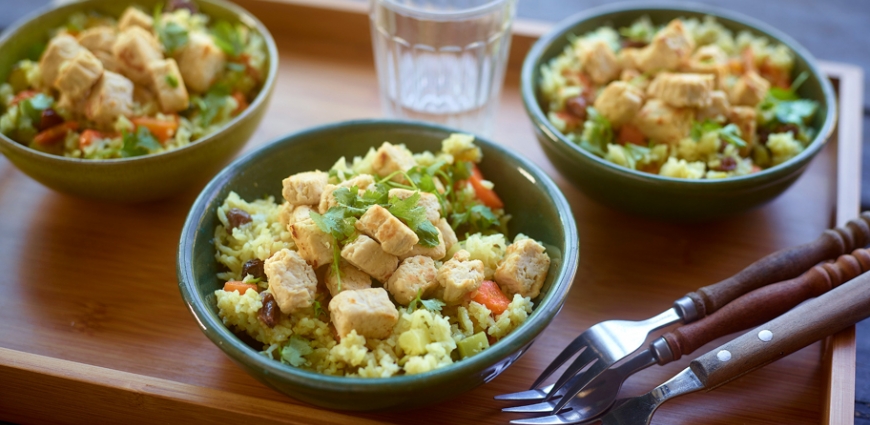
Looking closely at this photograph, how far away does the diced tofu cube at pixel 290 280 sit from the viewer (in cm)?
189

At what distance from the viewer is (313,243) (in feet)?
6.50

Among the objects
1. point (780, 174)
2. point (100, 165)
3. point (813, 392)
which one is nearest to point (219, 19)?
point (100, 165)

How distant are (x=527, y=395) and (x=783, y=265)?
2.98 feet

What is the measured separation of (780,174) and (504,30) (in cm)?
118

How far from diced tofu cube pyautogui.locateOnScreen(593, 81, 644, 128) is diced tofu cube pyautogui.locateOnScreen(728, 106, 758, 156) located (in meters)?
0.34

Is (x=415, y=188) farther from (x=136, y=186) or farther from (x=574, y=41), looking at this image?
(x=574, y=41)

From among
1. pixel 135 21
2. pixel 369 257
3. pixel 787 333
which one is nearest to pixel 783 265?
pixel 787 333

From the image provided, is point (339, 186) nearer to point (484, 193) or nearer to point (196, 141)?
point (484, 193)

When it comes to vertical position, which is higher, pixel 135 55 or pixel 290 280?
pixel 135 55

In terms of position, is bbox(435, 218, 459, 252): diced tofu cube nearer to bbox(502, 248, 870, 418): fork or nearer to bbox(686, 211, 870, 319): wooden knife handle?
bbox(502, 248, 870, 418): fork

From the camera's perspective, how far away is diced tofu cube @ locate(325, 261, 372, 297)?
6.45 ft

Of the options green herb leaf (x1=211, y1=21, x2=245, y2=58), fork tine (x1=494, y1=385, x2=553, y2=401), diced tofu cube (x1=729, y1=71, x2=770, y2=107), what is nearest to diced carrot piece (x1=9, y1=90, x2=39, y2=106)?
green herb leaf (x1=211, y1=21, x2=245, y2=58)

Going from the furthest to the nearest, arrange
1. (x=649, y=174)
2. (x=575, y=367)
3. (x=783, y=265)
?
1. (x=649, y=174)
2. (x=783, y=265)
3. (x=575, y=367)

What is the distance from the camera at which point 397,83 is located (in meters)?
3.07
